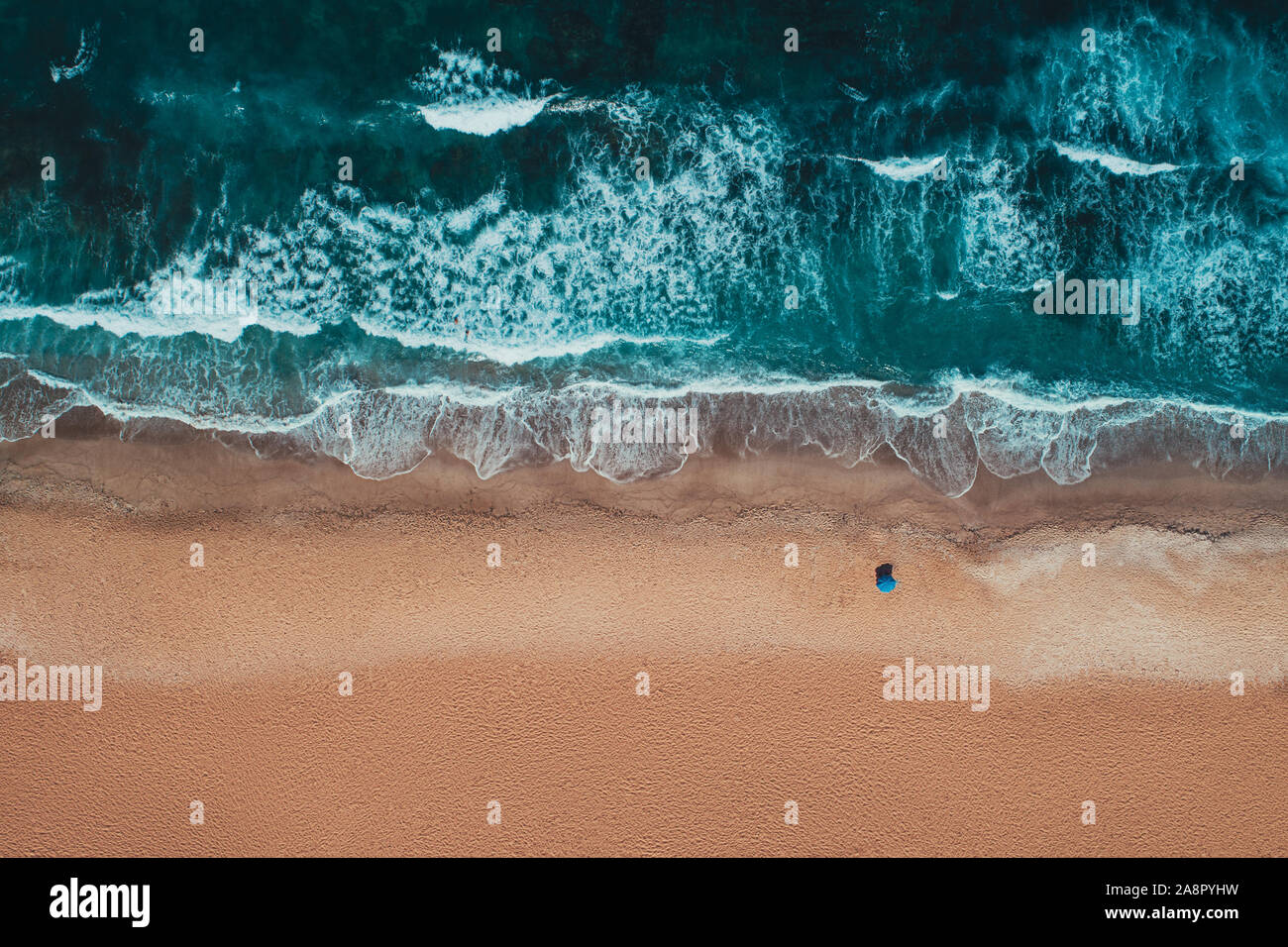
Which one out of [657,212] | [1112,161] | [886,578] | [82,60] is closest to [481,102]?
[657,212]

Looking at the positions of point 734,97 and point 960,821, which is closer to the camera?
point 960,821

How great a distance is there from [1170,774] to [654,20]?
11931 mm

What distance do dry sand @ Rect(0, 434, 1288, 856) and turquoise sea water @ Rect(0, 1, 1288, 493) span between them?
49.7 inches

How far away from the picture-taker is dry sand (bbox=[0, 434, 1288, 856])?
9.79 meters

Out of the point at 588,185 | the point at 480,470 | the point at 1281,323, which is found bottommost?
the point at 480,470

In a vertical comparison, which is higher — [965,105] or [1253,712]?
[965,105]

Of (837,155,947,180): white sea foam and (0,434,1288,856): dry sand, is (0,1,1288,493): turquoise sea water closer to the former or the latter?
(837,155,947,180): white sea foam

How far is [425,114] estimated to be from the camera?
35.6 feet

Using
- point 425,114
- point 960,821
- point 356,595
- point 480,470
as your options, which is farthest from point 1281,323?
point 356,595

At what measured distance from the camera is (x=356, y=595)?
10.0m

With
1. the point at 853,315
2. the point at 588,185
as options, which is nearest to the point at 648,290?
the point at 588,185

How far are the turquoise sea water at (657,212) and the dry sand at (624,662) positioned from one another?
1262 mm

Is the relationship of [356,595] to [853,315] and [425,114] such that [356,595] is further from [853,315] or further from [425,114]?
[853,315]

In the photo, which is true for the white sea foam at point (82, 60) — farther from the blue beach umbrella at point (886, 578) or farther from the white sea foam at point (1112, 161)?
the white sea foam at point (1112, 161)
